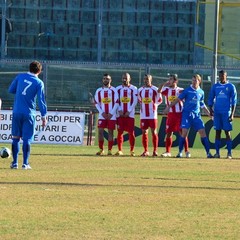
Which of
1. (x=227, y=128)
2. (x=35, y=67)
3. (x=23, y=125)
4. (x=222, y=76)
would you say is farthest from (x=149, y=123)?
(x=35, y=67)

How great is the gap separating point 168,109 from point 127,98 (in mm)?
1148

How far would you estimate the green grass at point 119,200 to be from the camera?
1088 centimetres

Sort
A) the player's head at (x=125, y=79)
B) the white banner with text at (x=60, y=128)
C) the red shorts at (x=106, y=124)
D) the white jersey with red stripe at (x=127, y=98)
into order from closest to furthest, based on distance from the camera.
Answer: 1. the player's head at (x=125, y=79)
2. the white jersey with red stripe at (x=127, y=98)
3. the red shorts at (x=106, y=124)
4. the white banner with text at (x=60, y=128)

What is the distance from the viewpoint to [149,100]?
88.8 ft

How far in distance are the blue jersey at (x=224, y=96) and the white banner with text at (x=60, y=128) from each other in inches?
245

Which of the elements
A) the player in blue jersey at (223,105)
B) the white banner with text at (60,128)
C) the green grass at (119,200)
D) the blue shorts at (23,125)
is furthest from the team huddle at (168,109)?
the blue shorts at (23,125)

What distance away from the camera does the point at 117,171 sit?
783 inches

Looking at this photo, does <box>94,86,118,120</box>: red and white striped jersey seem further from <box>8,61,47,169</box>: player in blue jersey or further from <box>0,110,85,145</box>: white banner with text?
<box>8,61,47,169</box>: player in blue jersey

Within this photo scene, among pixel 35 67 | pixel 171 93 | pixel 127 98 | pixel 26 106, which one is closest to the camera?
pixel 35 67

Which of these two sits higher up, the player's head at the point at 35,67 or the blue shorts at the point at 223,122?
the player's head at the point at 35,67

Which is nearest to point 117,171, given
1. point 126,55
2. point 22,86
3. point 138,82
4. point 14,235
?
point 22,86

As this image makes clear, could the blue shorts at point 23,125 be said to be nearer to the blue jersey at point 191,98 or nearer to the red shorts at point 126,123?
the blue jersey at point 191,98

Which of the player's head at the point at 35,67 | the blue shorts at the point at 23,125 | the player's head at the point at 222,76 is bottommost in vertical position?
the blue shorts at the point at 23,125

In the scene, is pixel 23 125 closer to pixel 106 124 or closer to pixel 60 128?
pixel 106 124
